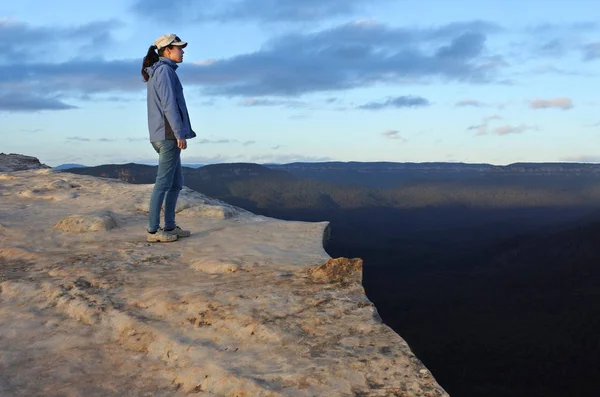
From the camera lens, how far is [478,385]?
84875 millimetres

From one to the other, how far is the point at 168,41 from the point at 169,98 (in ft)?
2.01

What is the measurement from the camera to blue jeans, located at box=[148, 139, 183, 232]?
5.67 meters

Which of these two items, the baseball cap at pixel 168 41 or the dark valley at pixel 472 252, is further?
the dark valley at pixel 472 252

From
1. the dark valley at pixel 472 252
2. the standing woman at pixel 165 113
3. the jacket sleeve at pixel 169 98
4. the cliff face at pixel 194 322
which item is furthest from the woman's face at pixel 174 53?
the dark valley at pixel 472 252

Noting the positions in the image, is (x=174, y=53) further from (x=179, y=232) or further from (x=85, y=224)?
(x=85, y=224)

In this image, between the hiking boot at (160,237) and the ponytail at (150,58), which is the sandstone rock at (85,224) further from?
the ponytail at (150,58)

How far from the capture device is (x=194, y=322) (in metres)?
3.48

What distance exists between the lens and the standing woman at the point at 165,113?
5.45m

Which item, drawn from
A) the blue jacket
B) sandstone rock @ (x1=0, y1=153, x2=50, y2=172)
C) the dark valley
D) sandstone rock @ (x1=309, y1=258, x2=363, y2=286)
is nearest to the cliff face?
sandstone rock @ (x1=309, y1=258, x2=363, y2=286)

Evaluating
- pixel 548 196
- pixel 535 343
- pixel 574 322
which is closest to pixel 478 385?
pixel 535 343

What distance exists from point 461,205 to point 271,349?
182037 millimetres

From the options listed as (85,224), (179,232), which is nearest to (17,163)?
(85,224)

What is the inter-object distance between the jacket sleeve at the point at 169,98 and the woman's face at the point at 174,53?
0.16m

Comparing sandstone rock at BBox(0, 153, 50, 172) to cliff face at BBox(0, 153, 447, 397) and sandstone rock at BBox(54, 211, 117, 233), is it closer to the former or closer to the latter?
sandstone rock at BBox(54, 211, 117, 233)
